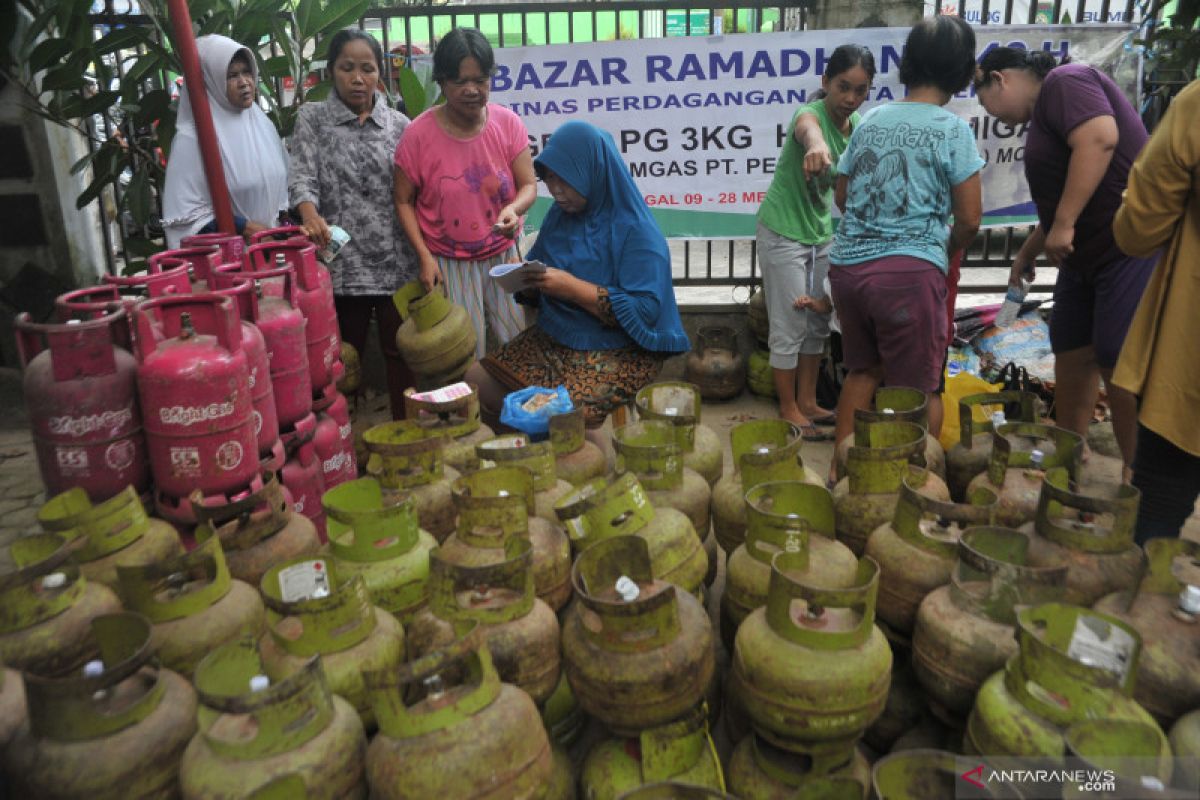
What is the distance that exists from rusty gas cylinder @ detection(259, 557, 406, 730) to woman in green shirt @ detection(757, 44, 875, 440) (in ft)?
9.55

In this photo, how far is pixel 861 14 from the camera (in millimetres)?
5121

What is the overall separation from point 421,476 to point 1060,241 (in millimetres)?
2331

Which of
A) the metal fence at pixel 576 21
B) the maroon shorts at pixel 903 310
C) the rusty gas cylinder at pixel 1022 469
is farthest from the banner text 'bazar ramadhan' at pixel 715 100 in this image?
the rusty gas cylinder at pixel 1022 469

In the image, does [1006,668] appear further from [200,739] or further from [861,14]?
[861,14]

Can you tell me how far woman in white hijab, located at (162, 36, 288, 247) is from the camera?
3.59 m

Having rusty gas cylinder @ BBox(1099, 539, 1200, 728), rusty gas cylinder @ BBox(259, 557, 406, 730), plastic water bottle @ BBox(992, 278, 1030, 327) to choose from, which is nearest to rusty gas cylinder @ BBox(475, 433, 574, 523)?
rusty gas cylinder @ BBox(259, 557, 406, 730)

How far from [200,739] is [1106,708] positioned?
155 cm

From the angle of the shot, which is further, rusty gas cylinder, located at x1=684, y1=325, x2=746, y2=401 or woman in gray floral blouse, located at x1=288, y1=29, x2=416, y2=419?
rusty gas cylinder, located at x1=684, y1=325, x2=746, y2=401

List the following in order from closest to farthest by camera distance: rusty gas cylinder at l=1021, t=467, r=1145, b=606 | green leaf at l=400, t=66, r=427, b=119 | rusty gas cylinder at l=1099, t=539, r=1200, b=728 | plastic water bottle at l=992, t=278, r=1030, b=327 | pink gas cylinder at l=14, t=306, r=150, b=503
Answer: rusty gas cylinder at l=1099, t=539, r=1200, b=728, rusty gas cylinder at l=1021, t=467, r=1145, b=606, pink gas cylinder at l=14, t=306, r=150, b=503, plastic water bottle at l=992, t=278, r=1030, b=327, green leaf at l=400, t=66, r=427, b=119

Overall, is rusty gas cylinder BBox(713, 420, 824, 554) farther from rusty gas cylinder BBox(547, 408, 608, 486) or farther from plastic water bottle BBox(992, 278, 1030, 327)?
plastic water bottle BBox(992, 278, 1030, 327)

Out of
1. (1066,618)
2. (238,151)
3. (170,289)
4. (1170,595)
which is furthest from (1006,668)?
(238,151)

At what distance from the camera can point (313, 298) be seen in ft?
9.89

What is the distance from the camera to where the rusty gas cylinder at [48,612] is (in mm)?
1619


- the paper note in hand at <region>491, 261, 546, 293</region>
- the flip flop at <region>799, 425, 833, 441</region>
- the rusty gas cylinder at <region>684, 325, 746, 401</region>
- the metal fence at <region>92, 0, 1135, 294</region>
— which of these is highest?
the metal fence at <region>92, 0, 1135, 294</region>
